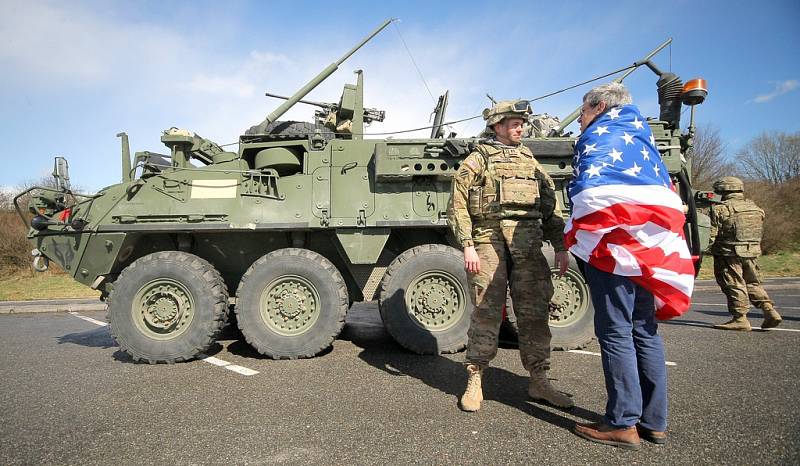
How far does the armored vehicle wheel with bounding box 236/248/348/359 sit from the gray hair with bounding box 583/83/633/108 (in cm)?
279

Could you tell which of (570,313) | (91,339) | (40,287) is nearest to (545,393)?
(570,313)

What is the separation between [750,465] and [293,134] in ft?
14.8

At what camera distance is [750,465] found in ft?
6.38

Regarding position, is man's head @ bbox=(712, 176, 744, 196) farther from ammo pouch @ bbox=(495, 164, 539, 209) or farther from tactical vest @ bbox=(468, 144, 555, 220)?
ammo pouch @ bbox=(495, 164, 539, 209)

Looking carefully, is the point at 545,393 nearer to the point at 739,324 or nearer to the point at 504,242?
the point at 504,242

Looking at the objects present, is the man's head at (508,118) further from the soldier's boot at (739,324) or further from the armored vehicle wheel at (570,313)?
the soldier's boot at (739,324)

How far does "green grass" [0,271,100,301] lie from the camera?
11.4 meters

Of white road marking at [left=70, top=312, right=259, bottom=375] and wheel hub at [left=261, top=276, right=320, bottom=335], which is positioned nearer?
white road marking at [left=70, top=312, right=259, bottom=375]

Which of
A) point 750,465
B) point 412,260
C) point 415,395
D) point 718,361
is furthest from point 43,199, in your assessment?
point 718,361

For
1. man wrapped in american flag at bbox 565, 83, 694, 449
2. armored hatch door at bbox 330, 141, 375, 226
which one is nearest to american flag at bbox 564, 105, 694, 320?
man wrapped in american flag at bbox 565, 83, 694, 449

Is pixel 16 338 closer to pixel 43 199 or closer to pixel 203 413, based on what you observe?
pixel 43 199

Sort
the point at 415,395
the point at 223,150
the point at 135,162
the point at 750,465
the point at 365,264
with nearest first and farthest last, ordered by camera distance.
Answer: the point at 750,465 → the point at 415,395 → the point at 365,264 → the point at 135,162 → the point at 223,150

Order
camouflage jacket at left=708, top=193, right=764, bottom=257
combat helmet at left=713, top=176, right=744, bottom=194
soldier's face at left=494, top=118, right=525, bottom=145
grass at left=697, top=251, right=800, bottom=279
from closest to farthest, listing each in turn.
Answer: soldier's face at left=494, top=118, right=525, bottom=145 < camouflage jacket at left=708, top=193, right=764, bottom=257 < combat helmet at left=713, top=176, right=744, bottom=194 < grass at left=697, top=251, right=800, bottom=279

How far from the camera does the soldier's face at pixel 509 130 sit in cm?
300
